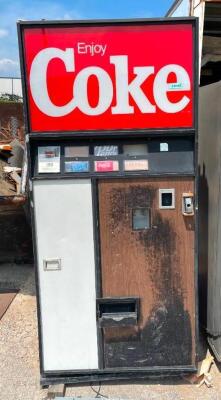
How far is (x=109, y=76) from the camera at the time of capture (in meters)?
2.33

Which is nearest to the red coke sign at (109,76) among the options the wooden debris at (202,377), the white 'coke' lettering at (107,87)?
the white 'coke' lettering at (107,87)

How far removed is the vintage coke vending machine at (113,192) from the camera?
7.57 feet

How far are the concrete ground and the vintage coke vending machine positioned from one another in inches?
4.4

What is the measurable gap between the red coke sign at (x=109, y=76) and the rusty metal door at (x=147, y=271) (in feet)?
1.35

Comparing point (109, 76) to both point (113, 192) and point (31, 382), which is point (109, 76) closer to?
point (113, 192)

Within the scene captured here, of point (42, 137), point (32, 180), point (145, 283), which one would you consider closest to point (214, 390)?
point (145, 283)

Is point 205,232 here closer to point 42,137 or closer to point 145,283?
point 145,283

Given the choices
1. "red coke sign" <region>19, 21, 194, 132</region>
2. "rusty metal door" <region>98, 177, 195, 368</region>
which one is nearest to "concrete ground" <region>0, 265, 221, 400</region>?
"rusty metal door" <region>98, 177, 195, 368</region>

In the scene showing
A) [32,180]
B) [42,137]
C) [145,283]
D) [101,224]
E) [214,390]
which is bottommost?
[214,390]

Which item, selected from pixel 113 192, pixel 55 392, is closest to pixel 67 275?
pixel 113 192

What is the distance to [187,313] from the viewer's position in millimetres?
2590

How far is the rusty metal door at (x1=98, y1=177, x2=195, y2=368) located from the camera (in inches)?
96.9

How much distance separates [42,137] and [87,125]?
29cm

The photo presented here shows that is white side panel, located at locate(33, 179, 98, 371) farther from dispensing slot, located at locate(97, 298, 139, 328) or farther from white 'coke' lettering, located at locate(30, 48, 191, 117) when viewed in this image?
white 'coke' lettering, located at locate(30, 48, 191, 117)
